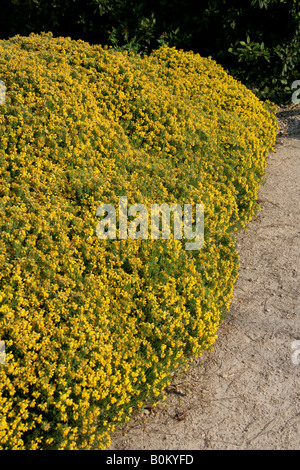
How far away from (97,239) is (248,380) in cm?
159

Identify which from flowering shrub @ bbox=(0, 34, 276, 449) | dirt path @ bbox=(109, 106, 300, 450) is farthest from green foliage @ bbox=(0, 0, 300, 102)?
dirt path @ bbox=(109, 106, 300, 450)

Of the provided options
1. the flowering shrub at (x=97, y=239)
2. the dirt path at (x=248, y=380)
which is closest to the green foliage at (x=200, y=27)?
the flowering shrub at (x=97, y=239)

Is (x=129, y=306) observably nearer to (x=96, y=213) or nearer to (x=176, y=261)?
(x=176, y=261)

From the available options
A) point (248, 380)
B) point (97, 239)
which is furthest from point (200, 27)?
point (248, 380)

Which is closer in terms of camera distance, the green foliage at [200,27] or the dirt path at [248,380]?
the dirt path at [248,380]

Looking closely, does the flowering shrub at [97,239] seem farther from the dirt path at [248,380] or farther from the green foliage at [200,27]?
the green foliage at [200,27]

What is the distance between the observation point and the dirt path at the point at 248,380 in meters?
3.68

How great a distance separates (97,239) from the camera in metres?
4.21

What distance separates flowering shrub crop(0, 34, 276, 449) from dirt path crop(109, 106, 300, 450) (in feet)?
0.69

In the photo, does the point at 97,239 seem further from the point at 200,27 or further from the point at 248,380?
the point at 200,27

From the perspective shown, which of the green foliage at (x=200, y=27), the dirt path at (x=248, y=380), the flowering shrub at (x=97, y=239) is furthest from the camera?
the green foliage at (x=200, y=27)

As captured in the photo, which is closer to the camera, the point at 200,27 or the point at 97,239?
the point at 97,239

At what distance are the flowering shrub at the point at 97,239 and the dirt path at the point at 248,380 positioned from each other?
0.21 m

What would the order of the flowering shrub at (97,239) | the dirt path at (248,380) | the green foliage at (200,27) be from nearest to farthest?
the flowering shrub at (97,239)
the dirt path at (248,380)
the green foliage at (200,27)
